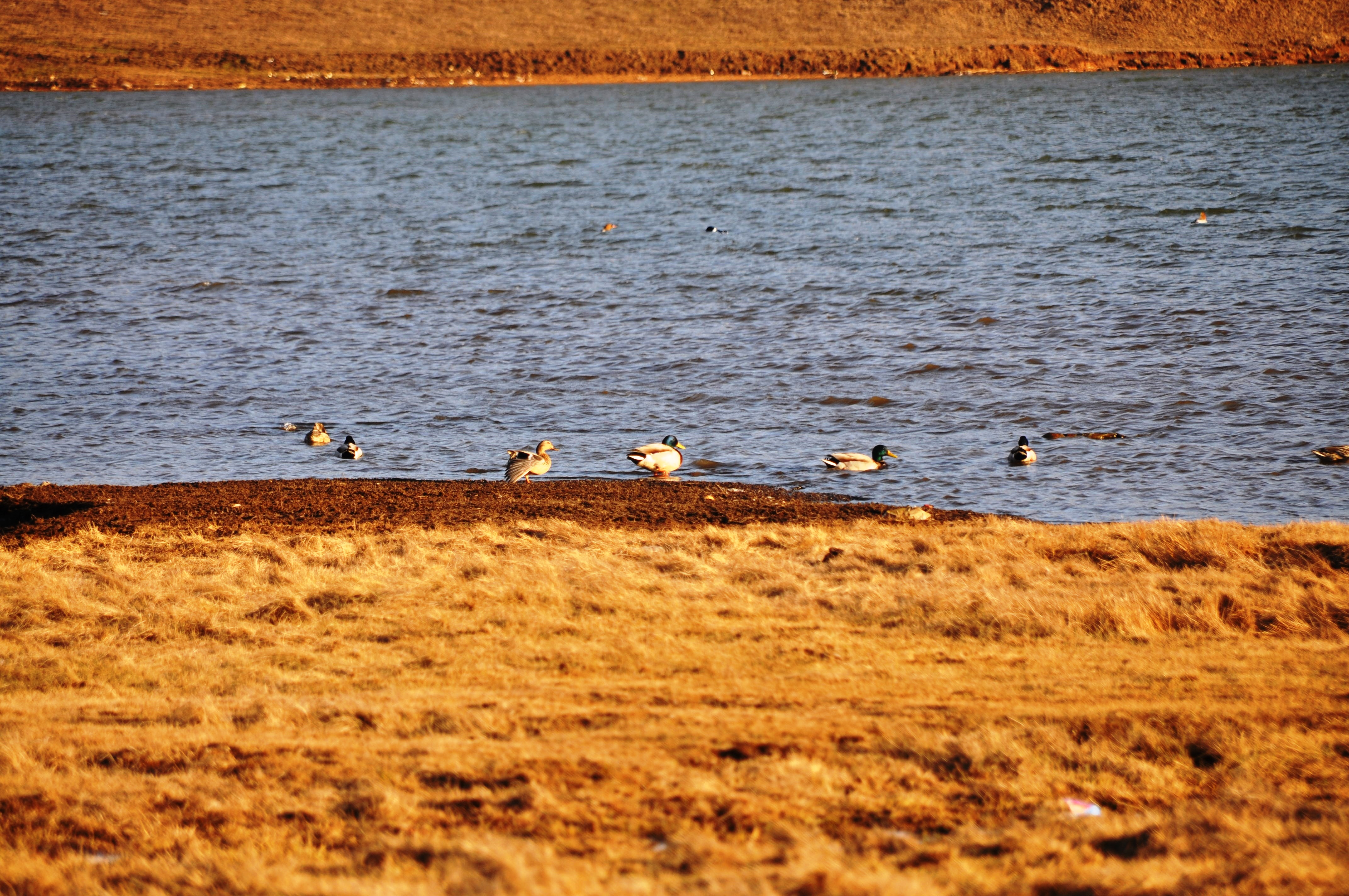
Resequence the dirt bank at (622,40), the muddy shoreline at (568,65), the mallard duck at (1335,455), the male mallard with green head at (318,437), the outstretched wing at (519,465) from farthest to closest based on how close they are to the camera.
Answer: the dirt bank at (622,40), the muddy shoreline at (568,65), the male mallard with green head at (318,437), the outstretched wing at (519,465), the mallard duck at (1335,455)

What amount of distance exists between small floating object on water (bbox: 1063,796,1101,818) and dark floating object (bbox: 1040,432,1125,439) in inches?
395

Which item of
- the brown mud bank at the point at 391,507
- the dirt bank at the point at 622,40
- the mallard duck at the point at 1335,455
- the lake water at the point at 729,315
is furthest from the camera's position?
the dirt bank at the point at 622,40

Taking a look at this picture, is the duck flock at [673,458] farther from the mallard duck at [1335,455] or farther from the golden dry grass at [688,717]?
the golden dry grass at [688,717]

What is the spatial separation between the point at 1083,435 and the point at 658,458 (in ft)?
17.3

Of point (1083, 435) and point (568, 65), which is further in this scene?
point (568, 65)

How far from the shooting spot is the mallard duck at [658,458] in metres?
13.6

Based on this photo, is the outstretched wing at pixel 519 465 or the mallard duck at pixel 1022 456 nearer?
the outstretched wing at pixel 519 465

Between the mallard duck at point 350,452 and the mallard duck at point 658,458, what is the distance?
→ 3.39m

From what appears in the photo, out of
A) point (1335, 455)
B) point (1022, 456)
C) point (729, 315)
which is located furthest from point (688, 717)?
point (729, 315)

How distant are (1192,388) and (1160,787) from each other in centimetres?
1226

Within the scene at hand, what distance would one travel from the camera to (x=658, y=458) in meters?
13.6

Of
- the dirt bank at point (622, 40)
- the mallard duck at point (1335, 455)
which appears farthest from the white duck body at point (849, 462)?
the dirt bank at point (622, 40)

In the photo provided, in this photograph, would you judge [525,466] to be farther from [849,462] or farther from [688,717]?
[688,717]

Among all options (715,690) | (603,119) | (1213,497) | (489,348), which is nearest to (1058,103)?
(603,119)
